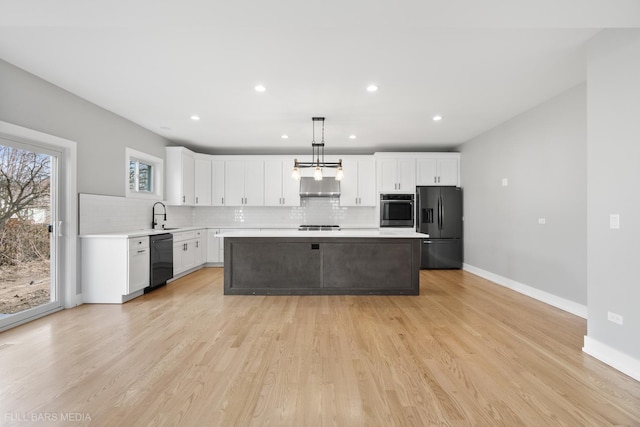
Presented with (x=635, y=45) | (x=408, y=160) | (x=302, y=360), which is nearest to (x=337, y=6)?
(x=635, y=45)

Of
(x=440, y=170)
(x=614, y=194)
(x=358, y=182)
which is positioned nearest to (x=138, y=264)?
(x=358, y=182)

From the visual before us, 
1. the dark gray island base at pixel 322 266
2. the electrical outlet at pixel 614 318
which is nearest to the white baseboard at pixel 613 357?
the electrical outlet at pixel 614 318

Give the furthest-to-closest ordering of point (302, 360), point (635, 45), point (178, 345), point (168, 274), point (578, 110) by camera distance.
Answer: point (168, 274) < point (578, 110) < point (178, 345) < point (302, 360) < point (635, 45)

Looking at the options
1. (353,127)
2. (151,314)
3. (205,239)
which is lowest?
(151,314)

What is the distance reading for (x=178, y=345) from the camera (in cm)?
281

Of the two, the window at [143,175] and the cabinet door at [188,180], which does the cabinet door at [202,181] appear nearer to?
the cabinet door at [188,180]

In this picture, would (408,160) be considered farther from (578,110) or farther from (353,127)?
(578,110)

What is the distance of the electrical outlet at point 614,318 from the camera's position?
2385 mm

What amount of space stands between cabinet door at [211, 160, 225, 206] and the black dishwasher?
1.90 metres

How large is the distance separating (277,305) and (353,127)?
320 cm

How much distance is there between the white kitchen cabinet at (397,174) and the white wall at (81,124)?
4646mm

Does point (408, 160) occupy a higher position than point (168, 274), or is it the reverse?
point (408, 160)

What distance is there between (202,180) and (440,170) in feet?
17.1

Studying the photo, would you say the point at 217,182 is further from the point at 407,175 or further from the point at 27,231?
the point at 407,175
